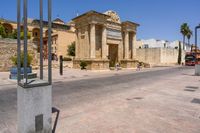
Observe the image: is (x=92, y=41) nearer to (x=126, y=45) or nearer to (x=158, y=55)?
(x=126, y=45)

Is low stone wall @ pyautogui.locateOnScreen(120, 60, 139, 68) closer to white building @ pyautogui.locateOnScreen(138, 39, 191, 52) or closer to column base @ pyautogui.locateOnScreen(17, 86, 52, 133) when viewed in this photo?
column base @ pyautogui.locateOnScreen(17, 86, 52, 133)

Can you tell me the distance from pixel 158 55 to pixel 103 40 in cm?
3019

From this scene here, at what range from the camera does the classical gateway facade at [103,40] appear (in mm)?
30469

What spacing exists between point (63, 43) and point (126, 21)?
20.8m

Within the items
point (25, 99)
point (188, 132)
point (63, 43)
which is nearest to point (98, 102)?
point (188, 132)

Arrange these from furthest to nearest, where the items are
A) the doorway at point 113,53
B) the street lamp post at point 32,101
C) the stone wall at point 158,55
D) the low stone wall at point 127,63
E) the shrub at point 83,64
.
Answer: the stone wall at point 158,55
the doorway at point 113,53
the low stone wall at point 127,63
the shrub at point 83,64
the street lamp post at point 32,101

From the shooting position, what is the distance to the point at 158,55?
56.7m

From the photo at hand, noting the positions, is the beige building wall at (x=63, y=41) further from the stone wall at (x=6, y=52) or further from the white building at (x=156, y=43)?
the white building at (x=156, y=43)

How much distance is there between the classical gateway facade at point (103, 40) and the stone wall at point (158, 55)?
2021 centimetres

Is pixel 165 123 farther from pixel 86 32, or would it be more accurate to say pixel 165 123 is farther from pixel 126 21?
pixel 126 21

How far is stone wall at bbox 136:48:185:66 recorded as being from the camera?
56.6 m

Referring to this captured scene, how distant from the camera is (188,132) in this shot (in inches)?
186

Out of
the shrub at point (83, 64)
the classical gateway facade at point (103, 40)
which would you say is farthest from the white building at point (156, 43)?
the shrub at point (83, 64)

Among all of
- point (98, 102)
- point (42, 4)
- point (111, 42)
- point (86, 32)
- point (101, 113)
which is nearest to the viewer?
point (42, 4)
